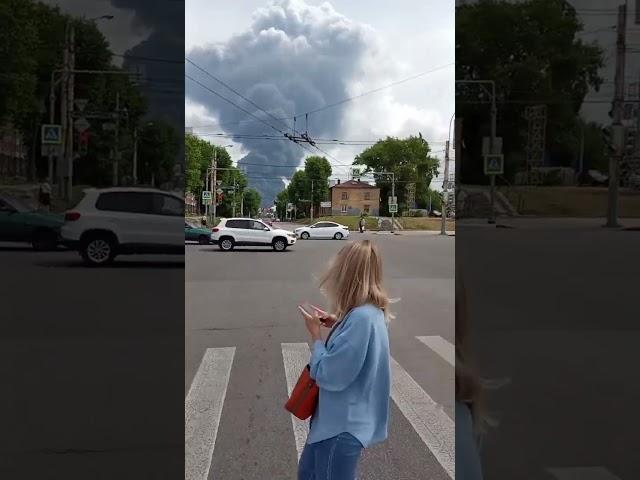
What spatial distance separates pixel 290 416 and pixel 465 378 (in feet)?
5.91

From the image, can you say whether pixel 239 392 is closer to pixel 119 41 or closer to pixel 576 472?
pixel 576 472

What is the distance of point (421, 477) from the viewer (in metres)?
3.21

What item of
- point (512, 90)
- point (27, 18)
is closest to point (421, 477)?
point (512, 90)

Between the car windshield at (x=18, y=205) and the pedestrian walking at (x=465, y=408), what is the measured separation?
159 cm

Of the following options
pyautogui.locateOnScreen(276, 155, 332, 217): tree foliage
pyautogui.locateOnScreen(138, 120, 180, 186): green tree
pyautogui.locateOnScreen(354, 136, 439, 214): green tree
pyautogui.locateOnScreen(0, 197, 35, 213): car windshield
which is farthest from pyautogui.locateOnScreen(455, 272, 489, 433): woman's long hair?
pyautogui.locateOnScreen(276, 155, 332, 217): tree foliage

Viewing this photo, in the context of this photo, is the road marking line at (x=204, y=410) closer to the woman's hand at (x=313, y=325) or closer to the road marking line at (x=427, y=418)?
the road marking line at (x=427, y=418)

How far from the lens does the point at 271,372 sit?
5.21 meters

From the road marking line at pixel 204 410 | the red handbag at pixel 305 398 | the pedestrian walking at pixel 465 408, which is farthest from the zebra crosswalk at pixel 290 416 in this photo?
the red handbag at pixel 305 398

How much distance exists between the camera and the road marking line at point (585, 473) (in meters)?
2.60

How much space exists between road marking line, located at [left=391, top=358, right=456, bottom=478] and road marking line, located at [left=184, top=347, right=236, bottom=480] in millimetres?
1191

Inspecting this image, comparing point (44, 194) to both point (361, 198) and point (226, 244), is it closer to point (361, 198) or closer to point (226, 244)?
point (361, 198)

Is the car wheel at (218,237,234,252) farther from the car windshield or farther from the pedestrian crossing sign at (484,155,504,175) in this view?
the pedestrian crossing sign at (484,155,504,175)

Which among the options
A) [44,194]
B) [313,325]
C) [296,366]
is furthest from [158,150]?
[296,366]

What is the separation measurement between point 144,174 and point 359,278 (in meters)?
0.89
